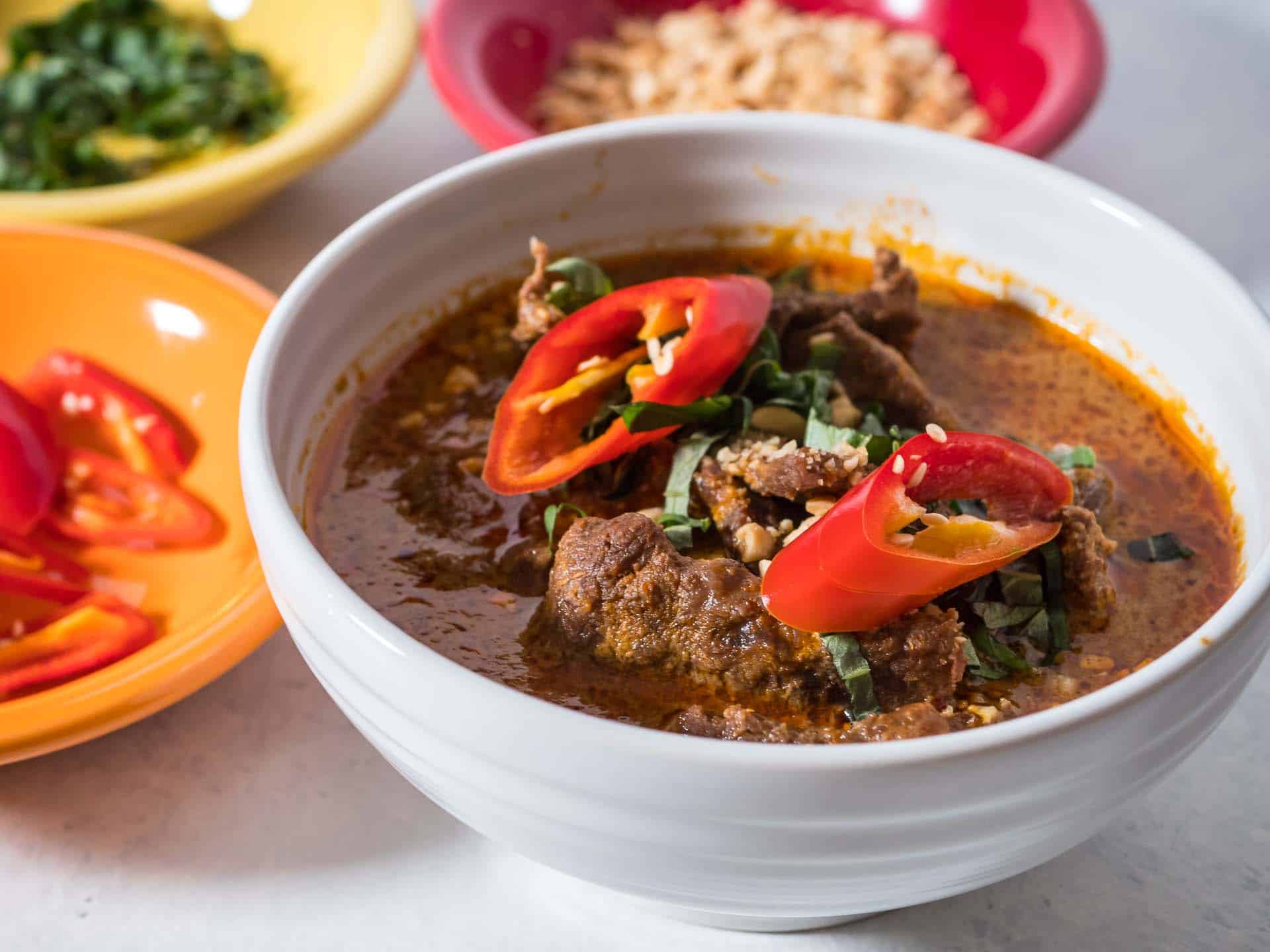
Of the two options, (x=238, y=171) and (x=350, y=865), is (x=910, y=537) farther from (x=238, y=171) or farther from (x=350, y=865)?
(x=238, y=171)

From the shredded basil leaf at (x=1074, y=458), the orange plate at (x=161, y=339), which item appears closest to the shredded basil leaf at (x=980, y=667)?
the shredded basil leaf at (x=1074, y=458)

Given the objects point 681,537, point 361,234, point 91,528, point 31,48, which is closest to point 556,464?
point 681,537

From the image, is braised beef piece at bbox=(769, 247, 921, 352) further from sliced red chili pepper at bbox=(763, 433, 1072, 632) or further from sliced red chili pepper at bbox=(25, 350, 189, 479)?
sliced red chili pepper at bbox=(25, 350, 189, 479)

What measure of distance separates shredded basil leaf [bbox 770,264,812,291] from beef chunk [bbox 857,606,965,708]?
783mm

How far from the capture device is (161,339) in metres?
2.33

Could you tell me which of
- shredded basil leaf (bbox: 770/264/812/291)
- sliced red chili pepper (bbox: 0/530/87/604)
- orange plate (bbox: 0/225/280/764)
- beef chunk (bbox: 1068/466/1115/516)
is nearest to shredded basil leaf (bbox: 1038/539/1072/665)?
beef chunk (bbox: 1068/466/1115/516)

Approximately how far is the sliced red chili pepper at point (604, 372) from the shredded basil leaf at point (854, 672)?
0.39m

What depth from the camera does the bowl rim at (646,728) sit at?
3.73 feet

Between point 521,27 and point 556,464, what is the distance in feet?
5.62

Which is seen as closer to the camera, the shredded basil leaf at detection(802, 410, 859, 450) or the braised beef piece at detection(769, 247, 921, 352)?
the shredded basil leaf at detection(802, 410, 859, 450)

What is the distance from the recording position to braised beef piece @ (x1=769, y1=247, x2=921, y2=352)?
197 centimetres

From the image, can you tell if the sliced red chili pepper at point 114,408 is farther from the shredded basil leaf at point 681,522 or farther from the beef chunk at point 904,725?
the beef chunk at point 904,725

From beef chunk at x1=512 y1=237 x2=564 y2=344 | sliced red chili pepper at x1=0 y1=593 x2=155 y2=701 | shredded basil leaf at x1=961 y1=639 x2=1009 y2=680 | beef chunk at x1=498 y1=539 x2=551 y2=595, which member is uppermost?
shredded basil leaf at x1=961 y1=639 x2=1009 y2=680

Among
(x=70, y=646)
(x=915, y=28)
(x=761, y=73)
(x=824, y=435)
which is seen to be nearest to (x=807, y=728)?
(x=824, y=435)
